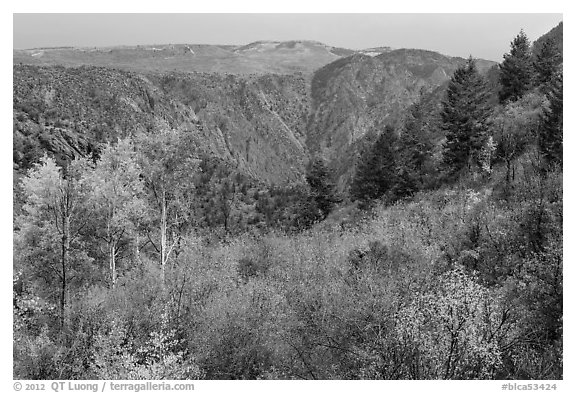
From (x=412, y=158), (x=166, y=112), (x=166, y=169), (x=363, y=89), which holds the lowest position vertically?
(x=412, y=158)

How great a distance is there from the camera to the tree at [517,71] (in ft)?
110

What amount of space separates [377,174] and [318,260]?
1718 cm

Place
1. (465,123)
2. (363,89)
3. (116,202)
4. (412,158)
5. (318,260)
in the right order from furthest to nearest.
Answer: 1. (363,89)
2. (412,158)
3. (465,123)
4. (116,202)
5. (318,260)

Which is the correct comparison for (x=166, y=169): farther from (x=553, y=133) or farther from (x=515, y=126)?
(x=515, y=126)

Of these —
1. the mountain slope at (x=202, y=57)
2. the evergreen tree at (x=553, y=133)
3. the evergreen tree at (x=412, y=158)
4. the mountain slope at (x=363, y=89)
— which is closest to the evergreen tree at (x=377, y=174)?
the evergreen tree at (x=412, y=158)

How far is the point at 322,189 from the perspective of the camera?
39.0 metres

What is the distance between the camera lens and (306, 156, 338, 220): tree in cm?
3869

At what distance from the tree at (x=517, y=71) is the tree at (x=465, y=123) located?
16.8 ft

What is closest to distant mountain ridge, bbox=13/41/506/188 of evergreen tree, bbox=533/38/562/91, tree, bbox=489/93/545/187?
evergreen tree, bbox=533/38/562/91

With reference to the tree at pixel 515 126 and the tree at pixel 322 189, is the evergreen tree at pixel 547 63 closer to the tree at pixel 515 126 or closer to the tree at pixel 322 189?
the tree at pixel 515 126

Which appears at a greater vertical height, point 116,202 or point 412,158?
point 412,158

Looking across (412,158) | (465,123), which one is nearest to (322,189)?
(412,158)
